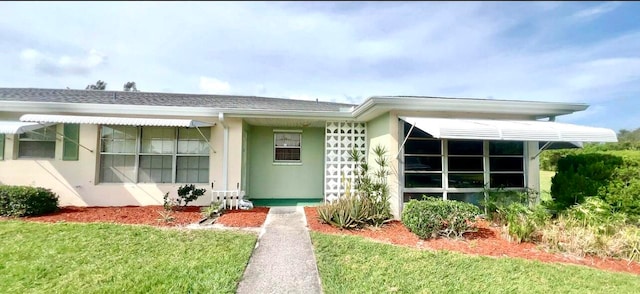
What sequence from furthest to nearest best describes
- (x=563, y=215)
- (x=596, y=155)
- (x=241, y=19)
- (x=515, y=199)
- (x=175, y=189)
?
(x=175, y=189)
(x=515, y=199)
(x=596, y=155)
(x=563, y=215)
(x=241, y=19)

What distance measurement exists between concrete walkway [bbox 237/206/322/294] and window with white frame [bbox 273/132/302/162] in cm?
503

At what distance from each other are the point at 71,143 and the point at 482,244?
1294cm

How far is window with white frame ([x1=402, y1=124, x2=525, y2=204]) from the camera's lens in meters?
9.06

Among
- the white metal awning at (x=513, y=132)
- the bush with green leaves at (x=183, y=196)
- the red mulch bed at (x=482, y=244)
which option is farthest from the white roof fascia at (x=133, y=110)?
the white metal awning at (x=513, y=132)

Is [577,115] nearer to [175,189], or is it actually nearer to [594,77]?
[594,77]

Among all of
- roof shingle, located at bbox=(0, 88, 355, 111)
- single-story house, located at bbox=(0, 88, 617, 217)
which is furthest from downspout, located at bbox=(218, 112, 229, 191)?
roof shingle, located at bbox=(0, 88, 355, 111)

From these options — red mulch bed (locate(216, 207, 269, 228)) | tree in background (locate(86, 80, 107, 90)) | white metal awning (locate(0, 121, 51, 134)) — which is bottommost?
red mulch bed (locate(216, 207, 269, 228))

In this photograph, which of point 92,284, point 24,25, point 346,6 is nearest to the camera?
point 346,6

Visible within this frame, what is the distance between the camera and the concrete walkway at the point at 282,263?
4461mm

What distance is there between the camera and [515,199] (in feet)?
30.2

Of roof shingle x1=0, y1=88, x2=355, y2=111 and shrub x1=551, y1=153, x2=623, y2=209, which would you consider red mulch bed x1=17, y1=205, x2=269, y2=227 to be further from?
shrub x1=551, y1=153, x2=623, y2=209

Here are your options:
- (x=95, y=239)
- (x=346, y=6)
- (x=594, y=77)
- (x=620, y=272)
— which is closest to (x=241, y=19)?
(x=346, y=6)

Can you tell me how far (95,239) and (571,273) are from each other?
31.4 feet

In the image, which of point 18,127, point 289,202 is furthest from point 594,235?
point 18,127
